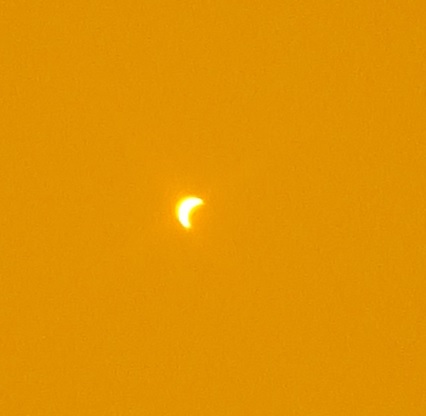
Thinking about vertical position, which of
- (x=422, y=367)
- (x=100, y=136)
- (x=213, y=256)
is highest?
(x=100, y=136)

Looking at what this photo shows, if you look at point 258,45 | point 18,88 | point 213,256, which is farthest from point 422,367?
point 18,88

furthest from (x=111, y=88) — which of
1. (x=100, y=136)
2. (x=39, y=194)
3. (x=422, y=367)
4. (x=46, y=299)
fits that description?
(x=422, y=367)

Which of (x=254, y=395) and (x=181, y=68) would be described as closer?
(x=181, y=68)

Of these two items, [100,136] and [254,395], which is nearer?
[100,136]

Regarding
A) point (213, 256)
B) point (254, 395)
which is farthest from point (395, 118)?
point (254, 395)

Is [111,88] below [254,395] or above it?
above

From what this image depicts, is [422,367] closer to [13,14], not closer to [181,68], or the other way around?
[181,68]

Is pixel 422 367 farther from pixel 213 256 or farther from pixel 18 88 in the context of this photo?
pixel 18 88
